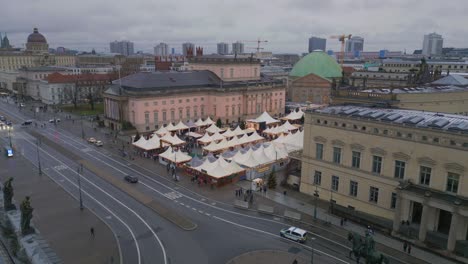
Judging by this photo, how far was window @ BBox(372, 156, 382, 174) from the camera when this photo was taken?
127ft

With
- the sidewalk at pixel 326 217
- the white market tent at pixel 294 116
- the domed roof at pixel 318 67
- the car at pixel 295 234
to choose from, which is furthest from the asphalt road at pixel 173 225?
the domed roof at pixel 318 67

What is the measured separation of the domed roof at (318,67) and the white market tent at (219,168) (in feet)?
324

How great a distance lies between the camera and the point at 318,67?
14238cm

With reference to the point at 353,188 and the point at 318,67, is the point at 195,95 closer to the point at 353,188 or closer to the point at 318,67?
the point at 353,188

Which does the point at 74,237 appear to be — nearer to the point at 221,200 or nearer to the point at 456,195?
the point at 221,200

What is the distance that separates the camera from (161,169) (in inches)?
2247

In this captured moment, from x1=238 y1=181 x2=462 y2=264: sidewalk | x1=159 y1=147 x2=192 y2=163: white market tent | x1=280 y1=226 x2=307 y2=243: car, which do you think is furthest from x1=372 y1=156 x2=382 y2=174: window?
x1=159 y1=147 x2=192 y2=163: white market tent

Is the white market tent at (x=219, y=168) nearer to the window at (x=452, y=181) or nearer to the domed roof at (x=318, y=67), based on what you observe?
the window at (x=452, y=181)

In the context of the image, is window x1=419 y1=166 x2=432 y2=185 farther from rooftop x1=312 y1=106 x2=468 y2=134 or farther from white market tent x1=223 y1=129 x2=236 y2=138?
white market tent x1=223 y1=129 x2=236 y2=138

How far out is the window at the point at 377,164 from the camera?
38816 mm

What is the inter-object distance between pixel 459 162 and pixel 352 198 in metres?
12.4

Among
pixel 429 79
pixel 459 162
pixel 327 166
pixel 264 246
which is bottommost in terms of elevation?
pixel 264 246

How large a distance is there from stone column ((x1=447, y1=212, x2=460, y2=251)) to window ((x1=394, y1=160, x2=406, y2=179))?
6.66 meters

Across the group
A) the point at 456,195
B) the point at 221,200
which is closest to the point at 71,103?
the point at 221,200
